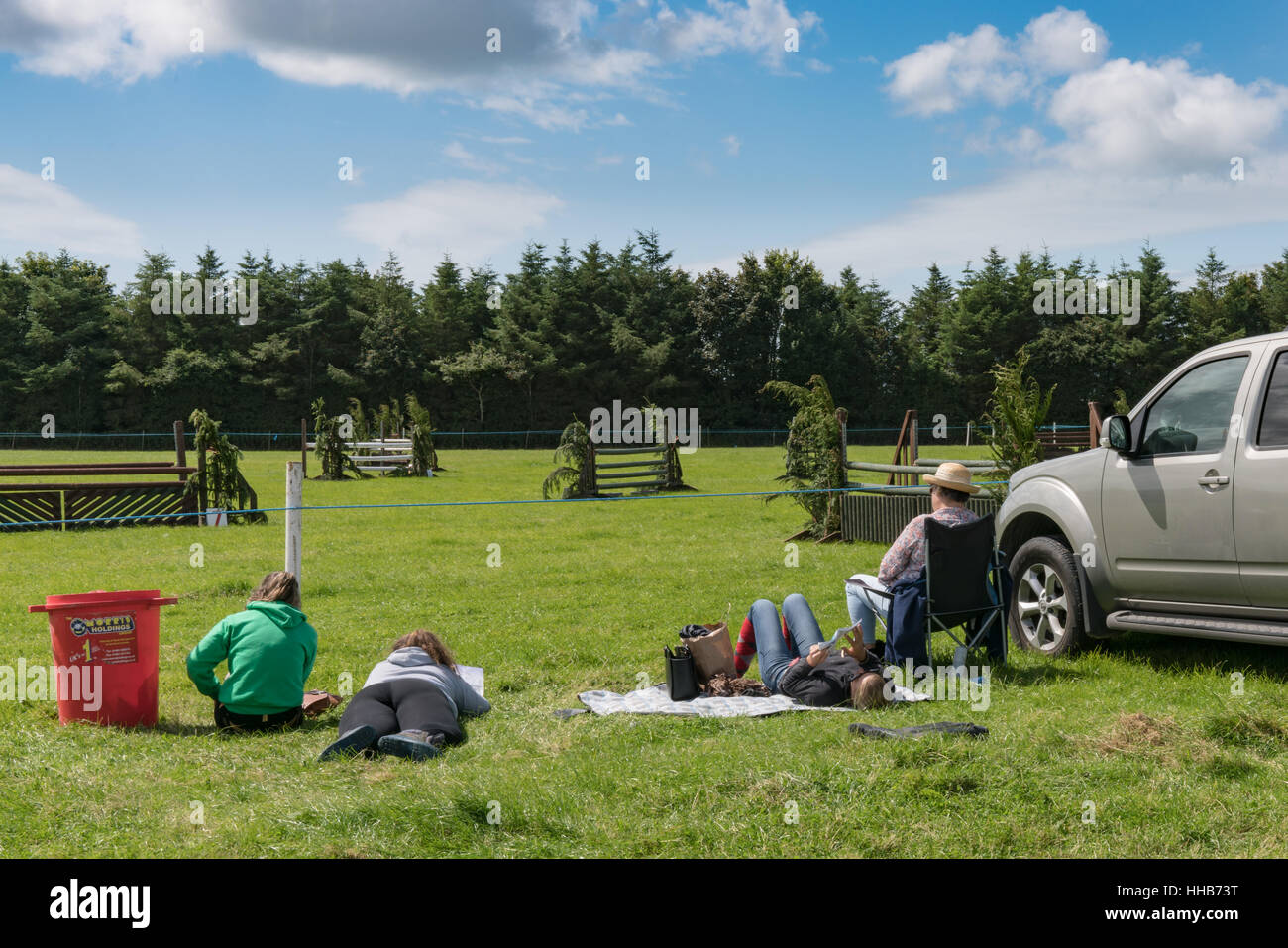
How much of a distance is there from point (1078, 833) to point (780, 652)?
2.95 meters

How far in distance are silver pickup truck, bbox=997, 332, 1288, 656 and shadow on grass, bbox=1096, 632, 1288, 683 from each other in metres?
0.41

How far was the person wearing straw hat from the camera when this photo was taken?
286 inches

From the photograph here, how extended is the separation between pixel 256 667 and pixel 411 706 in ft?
3.25

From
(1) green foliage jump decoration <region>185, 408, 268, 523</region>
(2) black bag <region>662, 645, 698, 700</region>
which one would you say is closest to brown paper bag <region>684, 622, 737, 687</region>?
(2) black bag <region>662, 645, 698, 700</region>

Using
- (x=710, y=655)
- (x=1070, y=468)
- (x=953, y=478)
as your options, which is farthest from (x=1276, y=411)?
(x=710, y=655)

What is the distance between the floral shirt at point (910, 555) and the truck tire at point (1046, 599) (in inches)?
35.2

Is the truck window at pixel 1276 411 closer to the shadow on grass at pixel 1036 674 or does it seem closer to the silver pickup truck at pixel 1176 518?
the silver pickup truck at pixel 1176 518

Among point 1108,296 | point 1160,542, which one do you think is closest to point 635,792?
point 1160,542

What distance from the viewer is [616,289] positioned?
61.4 meters

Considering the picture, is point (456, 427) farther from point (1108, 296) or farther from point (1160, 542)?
point (1160, 542)

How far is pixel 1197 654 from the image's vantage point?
773 cm

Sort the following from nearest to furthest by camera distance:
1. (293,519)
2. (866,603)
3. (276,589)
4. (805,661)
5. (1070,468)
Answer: (276,589), (805,661), (866,603), (1070,468), (293,519)

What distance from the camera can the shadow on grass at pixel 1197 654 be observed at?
23.7 feet

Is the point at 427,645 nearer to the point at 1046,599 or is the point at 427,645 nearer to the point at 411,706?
the point at 411,706
